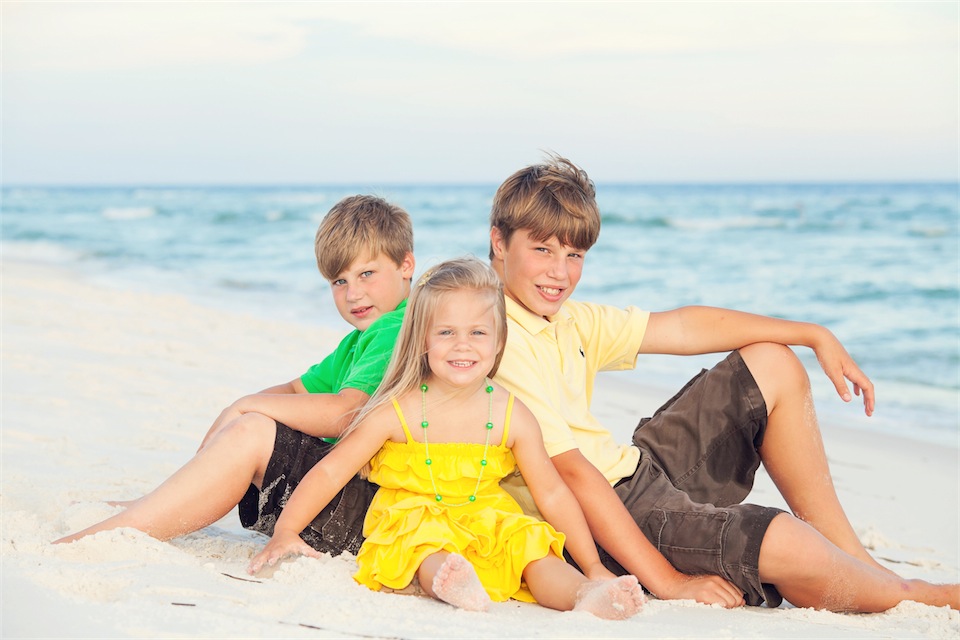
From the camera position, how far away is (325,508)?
9.34ft

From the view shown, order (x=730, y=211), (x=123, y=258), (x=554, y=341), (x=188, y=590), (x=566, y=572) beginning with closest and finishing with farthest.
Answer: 1. (x=188, y=590)
2. (x=566, y=572)
3. (x=554, y=341)
4. (x=123, y=258)
5. (x=730, y=211)

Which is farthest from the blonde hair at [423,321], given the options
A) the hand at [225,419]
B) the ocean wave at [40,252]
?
the ocean wave at [40,252]

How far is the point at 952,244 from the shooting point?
16.5 m

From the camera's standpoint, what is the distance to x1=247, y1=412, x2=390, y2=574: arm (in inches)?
106

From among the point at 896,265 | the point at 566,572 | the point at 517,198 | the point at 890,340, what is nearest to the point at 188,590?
the point at 566,572

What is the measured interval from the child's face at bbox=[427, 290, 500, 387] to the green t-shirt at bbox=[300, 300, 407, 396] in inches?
9.0

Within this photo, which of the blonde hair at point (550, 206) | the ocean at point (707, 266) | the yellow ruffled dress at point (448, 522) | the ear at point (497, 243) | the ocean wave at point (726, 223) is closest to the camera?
the yellow ruffled dress at point (448, 522)

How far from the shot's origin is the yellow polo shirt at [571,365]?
2.85 m

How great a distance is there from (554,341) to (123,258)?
13960 millimetres

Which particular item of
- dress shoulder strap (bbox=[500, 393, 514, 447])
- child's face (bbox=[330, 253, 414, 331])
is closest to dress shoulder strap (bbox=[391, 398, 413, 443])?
dress shoulder strap (bbox=[500, 393, 514, 447])

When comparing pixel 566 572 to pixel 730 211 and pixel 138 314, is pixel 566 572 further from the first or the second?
pixel 730 211

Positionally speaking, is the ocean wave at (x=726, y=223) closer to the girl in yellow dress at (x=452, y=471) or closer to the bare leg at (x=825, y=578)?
the bare leg at (x=825, y=578)

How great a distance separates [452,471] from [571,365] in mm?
568

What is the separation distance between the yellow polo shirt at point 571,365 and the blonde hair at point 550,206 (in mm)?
251
